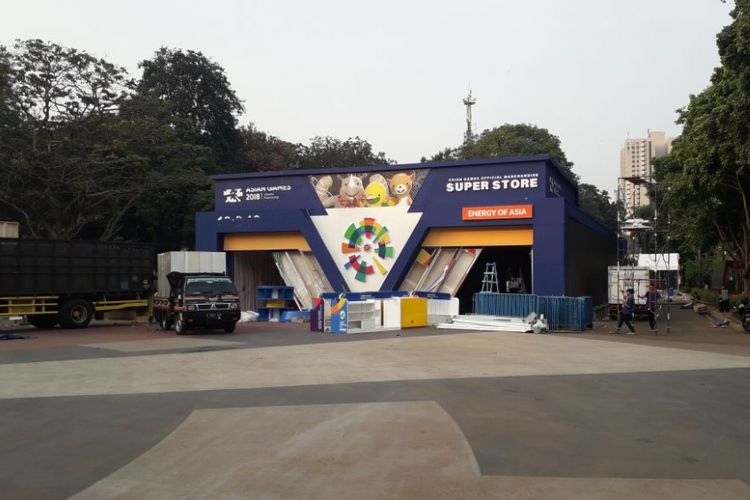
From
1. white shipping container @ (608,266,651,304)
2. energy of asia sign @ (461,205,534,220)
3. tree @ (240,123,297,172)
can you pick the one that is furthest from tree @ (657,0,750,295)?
tree @ (240,123,297,172)

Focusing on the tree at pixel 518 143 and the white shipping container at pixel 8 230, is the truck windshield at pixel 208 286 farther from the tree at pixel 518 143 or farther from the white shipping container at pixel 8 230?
the tree at pixel 518 143

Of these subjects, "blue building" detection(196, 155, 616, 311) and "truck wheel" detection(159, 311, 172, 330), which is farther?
"blue building" detection(196, 155, 616, 311)

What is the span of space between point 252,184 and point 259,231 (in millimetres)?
2552

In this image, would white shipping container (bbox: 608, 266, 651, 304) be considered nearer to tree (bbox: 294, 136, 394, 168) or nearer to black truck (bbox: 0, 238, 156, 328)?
black truck (bbox: 0, 238, 156, 328)

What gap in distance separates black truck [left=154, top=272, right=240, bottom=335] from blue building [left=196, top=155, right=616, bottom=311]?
8.85 meters

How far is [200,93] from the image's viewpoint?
5575 cm

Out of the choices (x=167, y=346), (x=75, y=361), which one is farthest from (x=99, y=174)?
(x=75, y=361)

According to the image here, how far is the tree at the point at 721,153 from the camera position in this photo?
1928cm

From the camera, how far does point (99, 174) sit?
3803cm

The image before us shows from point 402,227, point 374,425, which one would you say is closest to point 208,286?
point 402,227

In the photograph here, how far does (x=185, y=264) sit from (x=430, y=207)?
35.7 ft

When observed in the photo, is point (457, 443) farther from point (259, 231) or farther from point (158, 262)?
point (259, 231)

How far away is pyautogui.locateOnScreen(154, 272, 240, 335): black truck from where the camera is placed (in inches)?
872

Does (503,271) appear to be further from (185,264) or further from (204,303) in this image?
(204,303)
